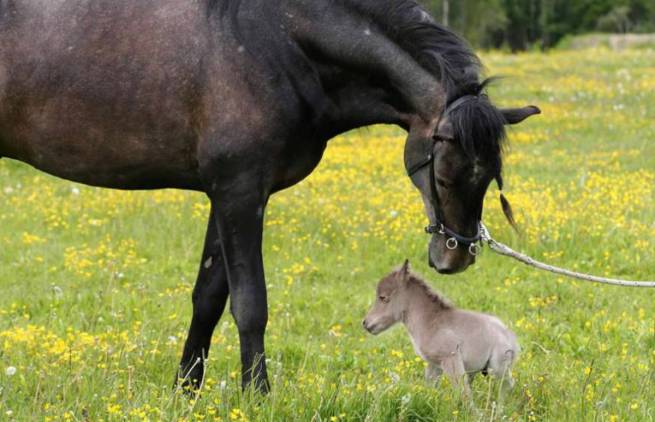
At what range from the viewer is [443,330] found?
6.62 m

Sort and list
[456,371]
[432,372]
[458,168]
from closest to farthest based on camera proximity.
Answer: [458,168] → [456,371] → [432,372]

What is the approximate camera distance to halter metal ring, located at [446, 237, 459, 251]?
5.70 m

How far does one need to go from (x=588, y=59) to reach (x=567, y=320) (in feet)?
84.9

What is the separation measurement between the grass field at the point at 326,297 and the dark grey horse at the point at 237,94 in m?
0.54

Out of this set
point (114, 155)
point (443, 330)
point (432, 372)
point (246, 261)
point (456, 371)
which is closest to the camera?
point (246, 261)

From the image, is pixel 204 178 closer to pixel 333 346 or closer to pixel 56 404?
pixel 56 404

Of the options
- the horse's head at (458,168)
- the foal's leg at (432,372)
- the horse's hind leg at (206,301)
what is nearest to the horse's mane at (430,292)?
the foal's leg at (432,372)

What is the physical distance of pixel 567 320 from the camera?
8789 mm

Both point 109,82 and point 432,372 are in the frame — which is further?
point 432,372

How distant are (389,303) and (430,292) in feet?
1.03

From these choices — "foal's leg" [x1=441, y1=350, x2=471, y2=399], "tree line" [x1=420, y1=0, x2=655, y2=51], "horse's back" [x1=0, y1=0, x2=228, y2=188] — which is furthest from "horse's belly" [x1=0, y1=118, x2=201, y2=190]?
"tree line" [x1=420, y1=0, x2=655, y2=51]

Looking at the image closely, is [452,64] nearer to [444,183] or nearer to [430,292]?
[444,183]

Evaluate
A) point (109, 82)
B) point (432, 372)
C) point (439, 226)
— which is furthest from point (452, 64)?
point (432, 372)

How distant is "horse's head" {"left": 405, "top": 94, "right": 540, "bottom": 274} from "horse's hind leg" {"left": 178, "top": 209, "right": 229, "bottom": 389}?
1377mm
